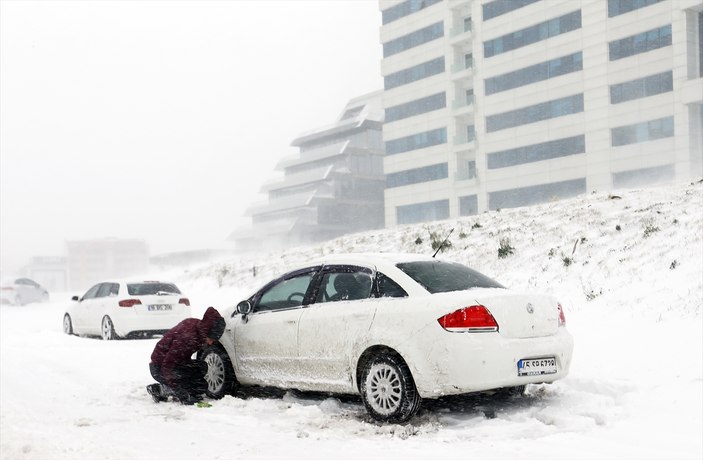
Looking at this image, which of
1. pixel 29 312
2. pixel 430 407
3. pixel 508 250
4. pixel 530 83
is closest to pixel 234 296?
pixel 29 312

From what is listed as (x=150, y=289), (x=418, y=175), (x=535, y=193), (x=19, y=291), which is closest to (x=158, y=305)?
(x=150, y=289)

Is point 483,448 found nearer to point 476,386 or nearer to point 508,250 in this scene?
point 476,386

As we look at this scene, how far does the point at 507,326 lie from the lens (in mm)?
6270

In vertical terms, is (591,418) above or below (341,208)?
below

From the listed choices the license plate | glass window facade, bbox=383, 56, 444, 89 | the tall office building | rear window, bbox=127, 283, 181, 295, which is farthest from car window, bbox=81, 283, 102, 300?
glass window facade, bbox=383, 56, 444, 89

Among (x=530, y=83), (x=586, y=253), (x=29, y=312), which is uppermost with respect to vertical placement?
(x=530, y=83)

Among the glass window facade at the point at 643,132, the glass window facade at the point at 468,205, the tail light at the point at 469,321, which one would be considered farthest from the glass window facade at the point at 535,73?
the tail light at the point at 469,321

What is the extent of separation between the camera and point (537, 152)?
54.6 meters

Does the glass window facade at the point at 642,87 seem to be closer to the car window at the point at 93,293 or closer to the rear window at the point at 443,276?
the car window at the point at 93,293

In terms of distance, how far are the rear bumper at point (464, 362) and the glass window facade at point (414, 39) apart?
Answer: 199 feet

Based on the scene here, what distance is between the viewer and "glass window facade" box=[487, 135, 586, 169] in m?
52.2

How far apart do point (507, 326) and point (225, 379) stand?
3451 millimetres

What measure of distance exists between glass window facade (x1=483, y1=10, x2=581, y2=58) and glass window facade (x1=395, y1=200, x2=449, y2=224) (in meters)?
13.1

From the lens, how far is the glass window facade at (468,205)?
59.4 m
